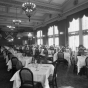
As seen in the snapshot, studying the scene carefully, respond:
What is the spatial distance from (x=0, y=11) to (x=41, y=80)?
34.7ft

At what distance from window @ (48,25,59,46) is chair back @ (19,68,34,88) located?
1033 centimetres

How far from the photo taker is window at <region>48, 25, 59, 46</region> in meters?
12.5

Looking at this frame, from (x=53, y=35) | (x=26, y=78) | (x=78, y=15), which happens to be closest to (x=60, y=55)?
(x=26, y=78)

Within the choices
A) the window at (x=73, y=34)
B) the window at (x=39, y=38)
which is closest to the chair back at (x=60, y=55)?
the window at (x=73, y=34)

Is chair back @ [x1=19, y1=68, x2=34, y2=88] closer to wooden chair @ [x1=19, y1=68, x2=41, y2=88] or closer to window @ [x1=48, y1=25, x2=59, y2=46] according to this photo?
wooden chair @ [x1=19, y1=68, x2=41, y2=88]

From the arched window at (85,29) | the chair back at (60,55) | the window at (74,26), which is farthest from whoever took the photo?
the window at (74,26)

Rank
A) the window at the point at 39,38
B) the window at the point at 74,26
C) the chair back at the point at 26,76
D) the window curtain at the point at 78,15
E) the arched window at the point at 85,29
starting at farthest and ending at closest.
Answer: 1. the window at the point at 39,38
2. the window at the point at 74,26
3. the arched window at the point at 85,29
4. the window curtain at the point at 78,15
5. the chair back at the point at 26,76

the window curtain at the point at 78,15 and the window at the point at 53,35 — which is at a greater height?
the window curtain at the point at 78,15

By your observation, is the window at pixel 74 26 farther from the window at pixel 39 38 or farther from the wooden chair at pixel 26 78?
the wooden chair at pixel 26 78

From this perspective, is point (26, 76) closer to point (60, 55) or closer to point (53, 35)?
point (60, 55)

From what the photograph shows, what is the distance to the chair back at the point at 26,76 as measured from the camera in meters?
2.30

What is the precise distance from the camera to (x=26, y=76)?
236cm

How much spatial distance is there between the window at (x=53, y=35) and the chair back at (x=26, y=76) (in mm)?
10328

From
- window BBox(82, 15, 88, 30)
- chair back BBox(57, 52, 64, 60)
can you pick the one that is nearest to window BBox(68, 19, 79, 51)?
window BBox(82, 15, 88, 30)
